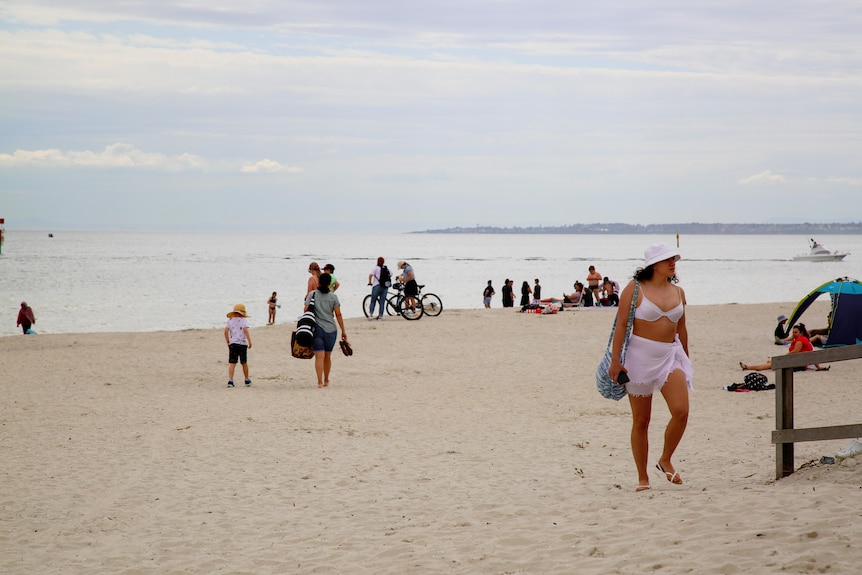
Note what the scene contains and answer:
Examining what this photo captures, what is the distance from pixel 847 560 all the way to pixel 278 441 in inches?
232

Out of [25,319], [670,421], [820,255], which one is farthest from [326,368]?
[820,255]

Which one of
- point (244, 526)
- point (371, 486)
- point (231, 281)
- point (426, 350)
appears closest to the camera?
point (244, 526)

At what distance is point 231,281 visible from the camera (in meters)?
61.4

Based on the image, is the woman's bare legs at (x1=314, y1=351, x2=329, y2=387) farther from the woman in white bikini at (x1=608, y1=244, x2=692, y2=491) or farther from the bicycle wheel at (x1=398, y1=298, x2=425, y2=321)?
the bicycle wheel at (x1=398, y1=298, x2=425, y2=321)

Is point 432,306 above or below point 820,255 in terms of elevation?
below

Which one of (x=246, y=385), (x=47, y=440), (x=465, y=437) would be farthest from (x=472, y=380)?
(x=47, y=440)

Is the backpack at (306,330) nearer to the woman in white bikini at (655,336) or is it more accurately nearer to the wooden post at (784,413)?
the woman in white bikini at (655,336)

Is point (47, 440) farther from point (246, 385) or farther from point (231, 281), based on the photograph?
point (231, 281)

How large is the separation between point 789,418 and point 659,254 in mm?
1494

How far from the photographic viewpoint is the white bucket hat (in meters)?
5.52

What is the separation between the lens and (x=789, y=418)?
592 cm

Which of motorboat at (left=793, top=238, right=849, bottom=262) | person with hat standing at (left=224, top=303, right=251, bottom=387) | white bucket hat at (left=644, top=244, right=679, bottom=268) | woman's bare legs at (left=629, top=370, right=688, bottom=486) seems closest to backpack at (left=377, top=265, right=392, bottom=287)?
person with hat standing at (left=224, top=303, right=251, bottom=387)

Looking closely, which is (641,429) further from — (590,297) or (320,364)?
(590,297)

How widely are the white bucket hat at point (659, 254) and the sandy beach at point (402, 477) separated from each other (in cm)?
151
